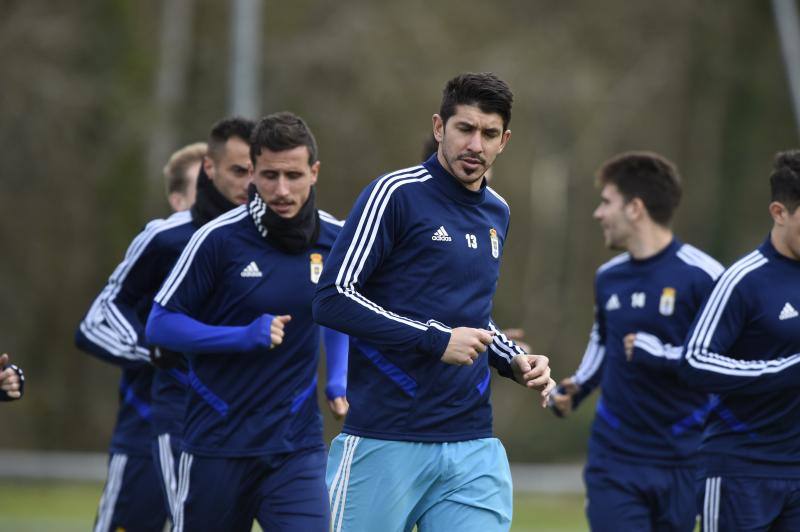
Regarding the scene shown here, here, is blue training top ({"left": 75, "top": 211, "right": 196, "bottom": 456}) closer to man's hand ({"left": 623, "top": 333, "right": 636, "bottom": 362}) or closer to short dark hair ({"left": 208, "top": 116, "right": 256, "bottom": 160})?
short dark hair ({"left": 208, "top": 116, "right": 256, "bottom": 160})

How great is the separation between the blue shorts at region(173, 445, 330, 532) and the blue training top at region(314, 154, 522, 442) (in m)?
0.91

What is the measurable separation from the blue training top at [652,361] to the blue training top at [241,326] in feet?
6.95

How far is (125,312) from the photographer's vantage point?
773 cm

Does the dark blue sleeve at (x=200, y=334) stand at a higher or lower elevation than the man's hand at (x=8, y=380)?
higher

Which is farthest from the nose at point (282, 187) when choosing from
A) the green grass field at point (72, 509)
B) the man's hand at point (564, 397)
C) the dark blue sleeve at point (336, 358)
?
the green grass field at point (72, 509)

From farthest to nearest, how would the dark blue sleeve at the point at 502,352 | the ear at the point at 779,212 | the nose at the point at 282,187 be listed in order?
the ear at the point at 779,212 → the nose at the point at 282,187 → the dark blue sleeve at the point at 502,352

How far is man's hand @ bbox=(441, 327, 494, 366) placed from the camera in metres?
5.39

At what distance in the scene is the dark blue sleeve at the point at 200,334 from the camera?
619 centimetres

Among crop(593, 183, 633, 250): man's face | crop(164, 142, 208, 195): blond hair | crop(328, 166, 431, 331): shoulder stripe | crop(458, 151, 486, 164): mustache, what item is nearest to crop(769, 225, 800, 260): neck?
crop(593, 183, 633, 250): man's face

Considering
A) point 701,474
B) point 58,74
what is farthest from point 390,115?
point 701,474

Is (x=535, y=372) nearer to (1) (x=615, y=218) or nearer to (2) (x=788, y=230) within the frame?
(2) (x=788, y=230)

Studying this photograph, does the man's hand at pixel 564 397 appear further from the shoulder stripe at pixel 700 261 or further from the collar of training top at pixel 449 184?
the collar of training top at pixel 449 184

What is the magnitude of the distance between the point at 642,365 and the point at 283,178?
8.40 ft

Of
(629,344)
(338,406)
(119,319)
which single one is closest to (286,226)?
(338,406)
